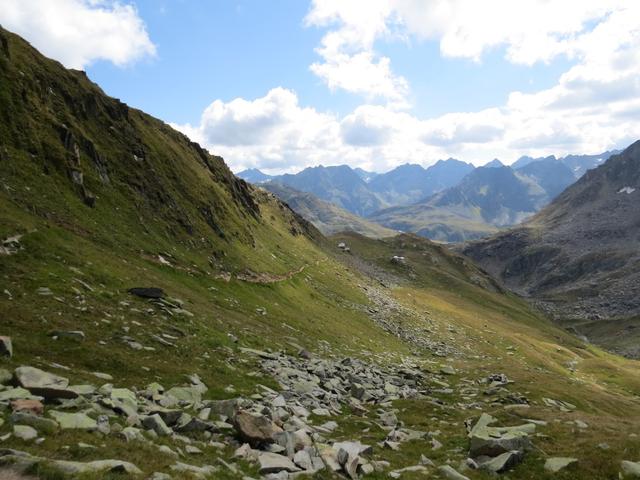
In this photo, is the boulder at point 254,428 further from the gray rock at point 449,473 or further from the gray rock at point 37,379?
the gray rock at point 449,473

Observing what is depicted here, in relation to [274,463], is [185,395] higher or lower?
higher

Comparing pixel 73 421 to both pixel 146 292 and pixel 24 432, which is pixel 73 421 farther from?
pixel 146 292

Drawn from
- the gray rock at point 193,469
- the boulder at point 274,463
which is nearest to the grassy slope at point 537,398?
the boulder at point 274,463

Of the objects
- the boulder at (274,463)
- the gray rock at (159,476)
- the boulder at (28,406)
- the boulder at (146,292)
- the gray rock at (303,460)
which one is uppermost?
the boulder at (146,292)

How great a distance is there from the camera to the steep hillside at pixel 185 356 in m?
18.2

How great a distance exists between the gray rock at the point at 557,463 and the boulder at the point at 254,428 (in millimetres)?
12703

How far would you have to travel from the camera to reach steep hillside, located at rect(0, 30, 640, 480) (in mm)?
18156

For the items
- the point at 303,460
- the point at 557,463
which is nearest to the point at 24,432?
the point at 303,460

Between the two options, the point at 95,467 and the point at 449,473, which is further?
the point at 449,473

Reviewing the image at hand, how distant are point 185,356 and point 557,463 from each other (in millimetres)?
21779

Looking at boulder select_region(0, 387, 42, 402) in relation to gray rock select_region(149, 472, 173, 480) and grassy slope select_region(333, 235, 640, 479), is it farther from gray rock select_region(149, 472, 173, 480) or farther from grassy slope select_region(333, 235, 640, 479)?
grassy slope select_region(333, 235, 640, 479)

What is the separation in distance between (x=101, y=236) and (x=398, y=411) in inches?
1365

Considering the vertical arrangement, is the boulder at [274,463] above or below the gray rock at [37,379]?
below

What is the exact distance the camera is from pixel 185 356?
99.8 ft
